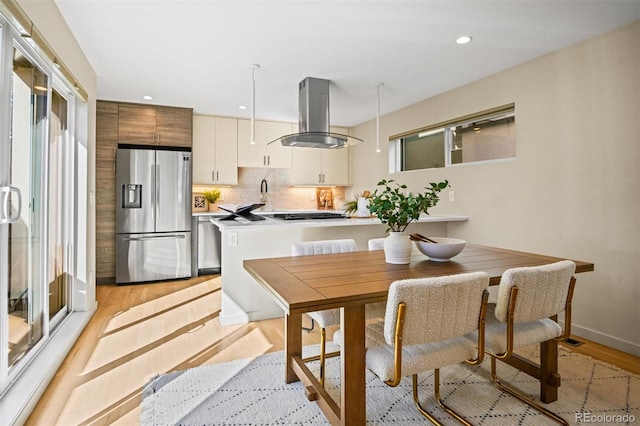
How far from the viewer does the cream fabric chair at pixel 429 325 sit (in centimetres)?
132

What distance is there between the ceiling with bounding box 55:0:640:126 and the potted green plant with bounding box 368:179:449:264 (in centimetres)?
129

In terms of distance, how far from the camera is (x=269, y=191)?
579 centimetres

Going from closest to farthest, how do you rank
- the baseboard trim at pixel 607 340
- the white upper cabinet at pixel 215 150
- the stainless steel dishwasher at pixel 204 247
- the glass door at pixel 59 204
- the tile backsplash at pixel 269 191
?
the baseboard trim at pixel 607 340
the glass door at pixel 59 204
the stainless steel dishwasher at pixel 204 247
the white upper cabinet at pixel 215 150
the tile backsplash at pixel 269 191

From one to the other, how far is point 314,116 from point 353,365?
265 centimetres

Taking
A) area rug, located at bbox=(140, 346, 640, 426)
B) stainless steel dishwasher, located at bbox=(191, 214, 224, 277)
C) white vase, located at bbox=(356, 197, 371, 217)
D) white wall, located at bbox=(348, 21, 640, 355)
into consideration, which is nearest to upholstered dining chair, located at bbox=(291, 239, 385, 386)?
area rug, located at bbox=(140, 346, 640, 426)

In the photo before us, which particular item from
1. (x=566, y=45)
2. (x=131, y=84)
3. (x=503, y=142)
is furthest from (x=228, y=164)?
(x=566, y=45)

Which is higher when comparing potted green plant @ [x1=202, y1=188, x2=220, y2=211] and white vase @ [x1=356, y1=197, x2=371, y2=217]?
potted green plant @ [x1=202, y1=188, x2=220, y2=211]

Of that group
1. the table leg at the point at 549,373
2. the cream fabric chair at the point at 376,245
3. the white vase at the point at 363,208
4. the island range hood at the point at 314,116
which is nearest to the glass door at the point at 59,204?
the island range hood at the point at 314,116

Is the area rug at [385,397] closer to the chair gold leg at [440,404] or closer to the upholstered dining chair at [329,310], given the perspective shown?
the chair gold leg at [440,404]

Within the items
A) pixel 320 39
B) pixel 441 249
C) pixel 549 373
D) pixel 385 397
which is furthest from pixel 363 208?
pixel 549 373

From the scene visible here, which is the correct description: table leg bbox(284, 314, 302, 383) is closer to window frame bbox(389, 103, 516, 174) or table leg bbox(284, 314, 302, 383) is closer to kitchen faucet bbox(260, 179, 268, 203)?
window frame bbox(389, 103, 516, 174)

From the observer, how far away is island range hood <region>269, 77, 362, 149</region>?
3504 mm

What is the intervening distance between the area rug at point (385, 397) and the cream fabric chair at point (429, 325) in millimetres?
475

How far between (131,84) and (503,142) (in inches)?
154
